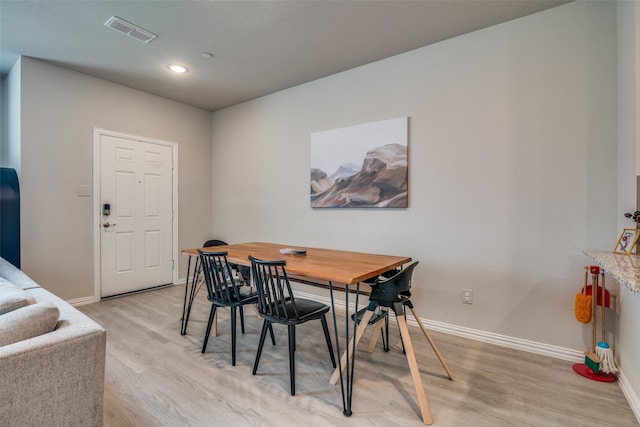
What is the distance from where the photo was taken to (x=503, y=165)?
2459 mm

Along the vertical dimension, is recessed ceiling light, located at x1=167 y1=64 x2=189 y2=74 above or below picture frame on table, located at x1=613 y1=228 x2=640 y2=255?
above

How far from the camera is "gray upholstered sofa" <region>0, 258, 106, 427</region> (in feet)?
3.25

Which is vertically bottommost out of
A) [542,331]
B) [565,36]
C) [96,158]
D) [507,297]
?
[542,331]

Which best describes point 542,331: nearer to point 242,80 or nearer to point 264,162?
point 264,162

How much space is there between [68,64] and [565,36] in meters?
4.51

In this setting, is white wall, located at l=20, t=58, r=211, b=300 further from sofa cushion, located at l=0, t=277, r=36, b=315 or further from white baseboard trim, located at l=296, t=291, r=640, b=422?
white baseboard trim, located at l=296, t=291, r=640, b=422

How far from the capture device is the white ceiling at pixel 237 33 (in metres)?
2.27

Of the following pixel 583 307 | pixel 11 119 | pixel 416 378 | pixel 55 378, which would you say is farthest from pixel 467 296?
pixel 11 119

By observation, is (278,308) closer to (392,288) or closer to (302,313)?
(302,313)

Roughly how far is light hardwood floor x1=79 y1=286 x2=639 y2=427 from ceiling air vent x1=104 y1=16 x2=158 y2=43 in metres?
2.55

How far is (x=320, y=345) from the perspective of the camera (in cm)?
245

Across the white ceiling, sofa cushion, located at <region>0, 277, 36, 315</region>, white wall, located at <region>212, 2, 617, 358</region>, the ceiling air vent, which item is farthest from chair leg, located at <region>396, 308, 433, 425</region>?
the ceiling air vent

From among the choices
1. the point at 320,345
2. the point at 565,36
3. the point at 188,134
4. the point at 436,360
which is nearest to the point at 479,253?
the point at 436,360

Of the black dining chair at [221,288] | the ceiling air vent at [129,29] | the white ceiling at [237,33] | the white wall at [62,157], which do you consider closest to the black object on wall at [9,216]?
the white wall at [62,157]
